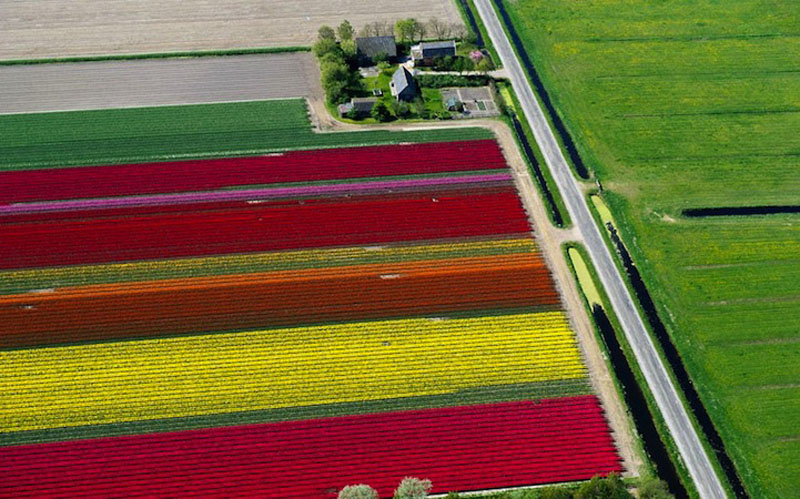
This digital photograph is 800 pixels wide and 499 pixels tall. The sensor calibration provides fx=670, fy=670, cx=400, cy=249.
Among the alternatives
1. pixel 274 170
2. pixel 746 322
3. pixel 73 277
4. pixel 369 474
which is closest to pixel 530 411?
pixel 369 474

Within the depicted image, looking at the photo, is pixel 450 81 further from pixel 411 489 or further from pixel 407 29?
pixel 411 489

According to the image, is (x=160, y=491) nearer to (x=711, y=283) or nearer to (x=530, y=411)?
(x=530, y=411)

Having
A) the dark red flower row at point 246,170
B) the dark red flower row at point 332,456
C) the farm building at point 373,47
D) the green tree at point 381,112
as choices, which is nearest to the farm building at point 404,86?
the green tree at point 381,112

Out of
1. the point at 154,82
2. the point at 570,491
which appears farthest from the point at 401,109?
the point at 570,491

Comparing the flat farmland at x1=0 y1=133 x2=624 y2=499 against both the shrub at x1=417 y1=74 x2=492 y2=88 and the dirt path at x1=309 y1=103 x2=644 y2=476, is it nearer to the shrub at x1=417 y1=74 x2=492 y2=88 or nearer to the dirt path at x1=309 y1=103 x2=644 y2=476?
the dirt path at x1=309 y1=103 x2=644 y2=476

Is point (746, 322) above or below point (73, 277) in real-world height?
below

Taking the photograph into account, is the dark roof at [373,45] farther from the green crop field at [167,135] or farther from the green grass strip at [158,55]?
the green crop field at [167,135]

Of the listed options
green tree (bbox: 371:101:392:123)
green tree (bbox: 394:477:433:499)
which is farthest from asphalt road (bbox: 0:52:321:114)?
green tree (bbox: 394:477:433:499)
